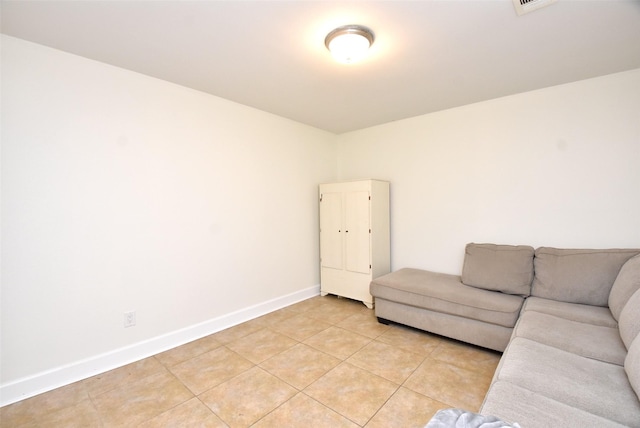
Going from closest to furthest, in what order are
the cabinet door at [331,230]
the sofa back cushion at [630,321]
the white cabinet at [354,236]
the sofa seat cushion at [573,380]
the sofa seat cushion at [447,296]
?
1. the sofa seat cushion at [573,380]
2. the sofa back cushion at [630,321]
3. the sofa seat cushion at [447,296]
4. the white cabinet at [354,236]
5. the cabinet door at [331,230]

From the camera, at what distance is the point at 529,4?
5.12ft

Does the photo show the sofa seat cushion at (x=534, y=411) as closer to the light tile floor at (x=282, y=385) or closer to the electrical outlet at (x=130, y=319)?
the light tile floor at (x=282, y=385)

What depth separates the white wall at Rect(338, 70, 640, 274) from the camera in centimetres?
241

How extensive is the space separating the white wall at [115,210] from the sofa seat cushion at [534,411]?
8.10 ft

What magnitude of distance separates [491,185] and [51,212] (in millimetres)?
3850

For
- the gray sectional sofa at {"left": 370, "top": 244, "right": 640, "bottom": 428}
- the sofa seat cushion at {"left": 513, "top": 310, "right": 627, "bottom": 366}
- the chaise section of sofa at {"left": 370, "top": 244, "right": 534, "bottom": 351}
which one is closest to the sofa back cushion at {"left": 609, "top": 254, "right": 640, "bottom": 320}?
the gray sectional sofa at {"left": 370, "top": 244, "right": 640, "bottom": 428}

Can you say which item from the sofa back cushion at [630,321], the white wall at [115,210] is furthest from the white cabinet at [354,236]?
the sofa back cushion at [630,321]

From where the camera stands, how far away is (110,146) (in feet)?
7.21

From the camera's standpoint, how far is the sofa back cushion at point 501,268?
2.46 meters

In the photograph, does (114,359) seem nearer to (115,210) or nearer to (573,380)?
(115,210)

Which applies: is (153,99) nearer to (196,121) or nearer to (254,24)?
(196,121)

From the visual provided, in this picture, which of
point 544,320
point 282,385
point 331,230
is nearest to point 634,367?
point 544,320

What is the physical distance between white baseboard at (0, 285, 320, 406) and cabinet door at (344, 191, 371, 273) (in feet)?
3.82

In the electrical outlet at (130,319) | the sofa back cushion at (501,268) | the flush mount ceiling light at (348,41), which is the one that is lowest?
the electrical outlet at (130,319)
